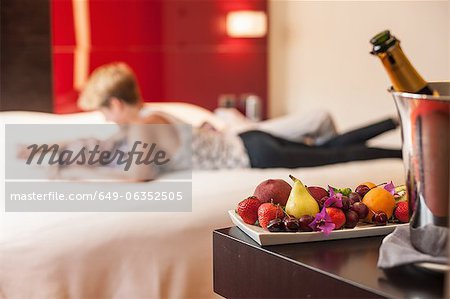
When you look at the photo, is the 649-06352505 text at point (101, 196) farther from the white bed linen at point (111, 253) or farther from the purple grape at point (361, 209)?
the purple grape at point (361, 209)

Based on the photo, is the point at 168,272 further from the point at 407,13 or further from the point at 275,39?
the point at 275,39

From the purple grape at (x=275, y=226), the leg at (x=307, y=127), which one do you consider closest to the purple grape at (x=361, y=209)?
the purple grape at (x=275, y=226)

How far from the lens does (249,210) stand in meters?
0.86

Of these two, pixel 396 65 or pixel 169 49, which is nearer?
pixel 396 65

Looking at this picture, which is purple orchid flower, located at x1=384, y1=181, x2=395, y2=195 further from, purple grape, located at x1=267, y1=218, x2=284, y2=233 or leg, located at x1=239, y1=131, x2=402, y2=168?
leg, located at x1=239, y1=131, x2=402, y2=168

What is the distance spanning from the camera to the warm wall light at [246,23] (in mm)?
3449

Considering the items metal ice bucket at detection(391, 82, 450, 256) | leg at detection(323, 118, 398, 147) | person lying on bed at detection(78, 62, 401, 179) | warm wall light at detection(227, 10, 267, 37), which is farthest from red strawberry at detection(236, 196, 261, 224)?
warm wall light at detection(227, 10, 267, 37)

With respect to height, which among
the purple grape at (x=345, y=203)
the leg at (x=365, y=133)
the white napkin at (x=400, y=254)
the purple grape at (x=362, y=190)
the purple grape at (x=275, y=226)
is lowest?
the white napkin at (x=400, y=254)

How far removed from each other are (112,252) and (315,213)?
0.90m

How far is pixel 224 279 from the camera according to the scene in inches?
32.6

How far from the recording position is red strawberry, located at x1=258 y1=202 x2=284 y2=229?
0.83 metres

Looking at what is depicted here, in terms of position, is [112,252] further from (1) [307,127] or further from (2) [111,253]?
(1) [307,127]

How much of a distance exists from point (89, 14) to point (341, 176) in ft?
5.18

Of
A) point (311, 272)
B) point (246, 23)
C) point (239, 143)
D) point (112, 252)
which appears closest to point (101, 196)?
point (112, 252)
